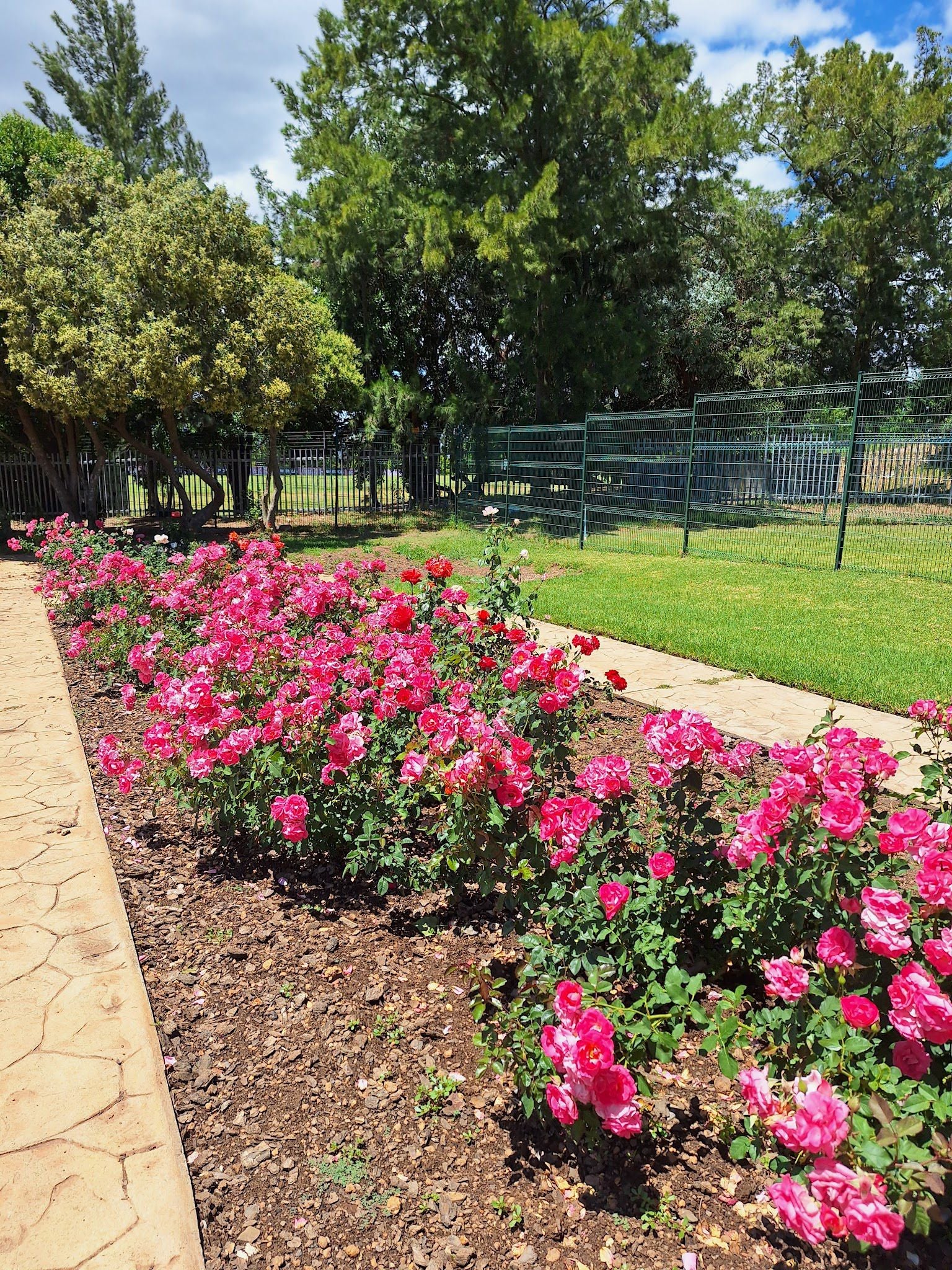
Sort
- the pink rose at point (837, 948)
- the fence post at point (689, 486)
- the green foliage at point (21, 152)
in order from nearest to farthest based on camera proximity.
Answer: the pink rose at point (837, 948) → the fence post at point (689, 486) → the green foliage at point (21, 152)

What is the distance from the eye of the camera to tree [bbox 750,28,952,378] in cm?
1977

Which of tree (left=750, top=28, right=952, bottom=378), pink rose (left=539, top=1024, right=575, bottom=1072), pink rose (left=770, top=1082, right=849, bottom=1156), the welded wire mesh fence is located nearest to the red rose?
pink rose (left=539, top=1024, right=575, bottom=1072)

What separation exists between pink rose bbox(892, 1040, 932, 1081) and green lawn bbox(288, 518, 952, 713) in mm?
3422

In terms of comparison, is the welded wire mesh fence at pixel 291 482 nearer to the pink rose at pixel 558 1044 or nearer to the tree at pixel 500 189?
the tree at pixel 500 189

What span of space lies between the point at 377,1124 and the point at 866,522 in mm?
11104

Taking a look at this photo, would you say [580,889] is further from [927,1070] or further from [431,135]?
[431,135]

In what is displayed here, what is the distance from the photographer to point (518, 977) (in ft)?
5.94

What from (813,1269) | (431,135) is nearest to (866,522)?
(813,1269)

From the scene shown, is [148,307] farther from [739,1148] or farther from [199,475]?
[739,1148]

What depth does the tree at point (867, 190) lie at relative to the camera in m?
19.8

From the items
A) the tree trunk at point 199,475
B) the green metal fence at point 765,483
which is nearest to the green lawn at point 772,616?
the green metal fence at point 765,483

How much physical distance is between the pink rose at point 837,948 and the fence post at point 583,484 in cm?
1124

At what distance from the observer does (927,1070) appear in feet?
4.60

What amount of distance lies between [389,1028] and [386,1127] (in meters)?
0.32
